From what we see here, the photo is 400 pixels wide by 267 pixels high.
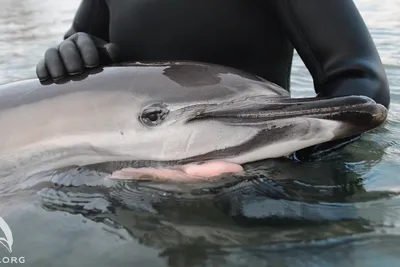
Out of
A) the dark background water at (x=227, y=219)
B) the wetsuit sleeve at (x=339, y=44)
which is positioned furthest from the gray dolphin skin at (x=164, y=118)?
the wetsuit sleeve at (x=339, y=44)

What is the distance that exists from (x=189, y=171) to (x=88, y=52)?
702 mm

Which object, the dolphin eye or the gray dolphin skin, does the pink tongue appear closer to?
the gray dolphin skin

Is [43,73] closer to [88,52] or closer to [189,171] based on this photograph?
[88,52]

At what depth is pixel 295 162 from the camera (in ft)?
7.51

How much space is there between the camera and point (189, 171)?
2.08m

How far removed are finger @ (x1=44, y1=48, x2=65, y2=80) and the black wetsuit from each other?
40 centimetres

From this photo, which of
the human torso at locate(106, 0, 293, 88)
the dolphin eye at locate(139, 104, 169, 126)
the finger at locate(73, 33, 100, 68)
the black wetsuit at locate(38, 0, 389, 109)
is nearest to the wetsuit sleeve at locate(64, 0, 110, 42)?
the black wetsuit at locate(38, 0, 389, 109)

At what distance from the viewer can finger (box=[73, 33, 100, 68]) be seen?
241cm

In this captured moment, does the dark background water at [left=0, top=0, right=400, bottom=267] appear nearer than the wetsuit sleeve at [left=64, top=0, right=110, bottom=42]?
Yes

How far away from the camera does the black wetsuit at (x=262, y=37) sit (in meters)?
2.42

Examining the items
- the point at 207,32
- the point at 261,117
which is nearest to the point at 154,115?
the point at 261,117

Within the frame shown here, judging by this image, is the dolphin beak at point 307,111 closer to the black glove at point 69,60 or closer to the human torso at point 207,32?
the black glove at point 69,60

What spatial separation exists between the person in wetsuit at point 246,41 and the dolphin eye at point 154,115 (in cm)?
40

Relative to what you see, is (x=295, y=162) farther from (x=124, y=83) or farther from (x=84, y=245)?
(x=84, y=245)
